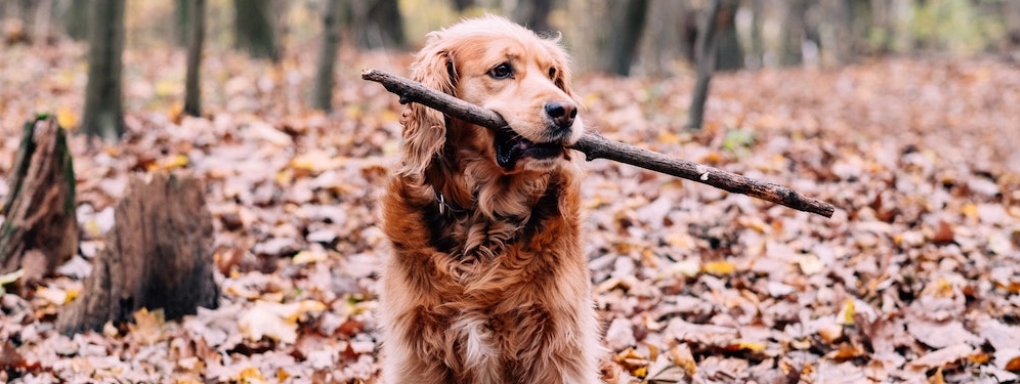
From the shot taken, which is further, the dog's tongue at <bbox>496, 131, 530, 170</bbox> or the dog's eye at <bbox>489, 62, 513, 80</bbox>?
the dog's eye at <bbox>489, 62, 513, 80</bbox>

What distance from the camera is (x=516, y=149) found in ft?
11.1

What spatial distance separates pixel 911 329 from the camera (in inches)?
183

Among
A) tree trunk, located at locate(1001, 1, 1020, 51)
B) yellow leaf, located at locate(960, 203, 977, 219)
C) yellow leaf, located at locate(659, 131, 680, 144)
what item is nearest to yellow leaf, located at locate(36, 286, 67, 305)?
yellow leaf, located at locate(659, 131, 680, 144)

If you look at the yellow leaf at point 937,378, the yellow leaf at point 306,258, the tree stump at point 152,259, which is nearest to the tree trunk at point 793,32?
the yellow leaf at point 306,258

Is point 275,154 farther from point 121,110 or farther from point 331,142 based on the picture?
point 121,110

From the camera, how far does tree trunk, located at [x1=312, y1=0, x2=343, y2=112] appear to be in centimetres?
979

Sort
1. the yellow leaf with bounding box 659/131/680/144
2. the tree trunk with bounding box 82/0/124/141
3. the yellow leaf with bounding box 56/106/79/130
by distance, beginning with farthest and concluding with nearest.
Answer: the yellow leaf with bounding box 56/106/79/130 < the yellow leaf with bounding box 659/131/680/144 < the tree trunk with bounding box 82/0/124/141

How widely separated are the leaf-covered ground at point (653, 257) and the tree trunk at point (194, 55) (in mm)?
193

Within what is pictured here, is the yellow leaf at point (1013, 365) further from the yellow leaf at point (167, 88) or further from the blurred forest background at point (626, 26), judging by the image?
the blurred forest background at point (626, 26)

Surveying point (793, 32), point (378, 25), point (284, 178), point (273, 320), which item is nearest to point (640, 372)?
point (273, 320)

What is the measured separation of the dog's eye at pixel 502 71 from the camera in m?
3.58

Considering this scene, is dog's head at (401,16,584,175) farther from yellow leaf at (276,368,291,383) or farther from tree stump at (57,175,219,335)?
tree stump at (57,175,219,335)

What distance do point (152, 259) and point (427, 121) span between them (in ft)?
7.53

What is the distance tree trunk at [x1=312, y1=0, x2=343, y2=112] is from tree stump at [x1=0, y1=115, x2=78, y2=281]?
473cm
